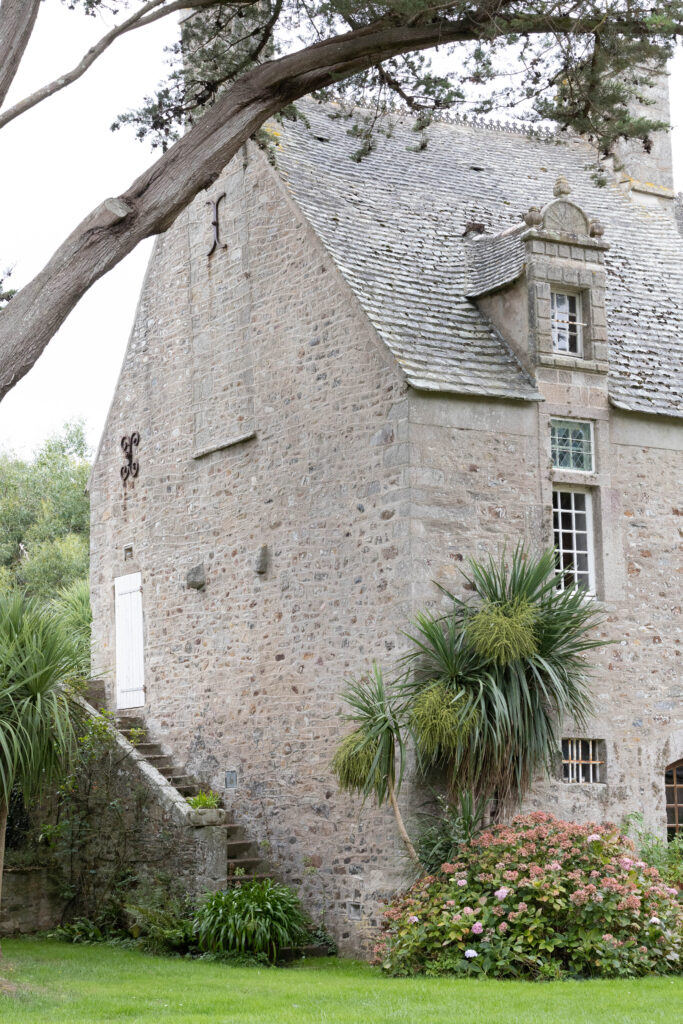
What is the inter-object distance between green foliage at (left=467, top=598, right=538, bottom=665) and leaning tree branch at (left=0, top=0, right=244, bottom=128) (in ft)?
19.1

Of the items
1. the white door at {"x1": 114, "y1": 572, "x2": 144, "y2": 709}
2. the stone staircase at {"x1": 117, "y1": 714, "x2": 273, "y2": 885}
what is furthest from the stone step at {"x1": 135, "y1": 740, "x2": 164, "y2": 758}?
the white door at {"x1": 114, "y1": 572, "x2": 144, "y2": 709}

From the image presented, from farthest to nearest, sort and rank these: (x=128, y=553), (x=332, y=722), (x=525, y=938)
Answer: (x=128, y=553), (x=332, y=722), (x=525, y=938)

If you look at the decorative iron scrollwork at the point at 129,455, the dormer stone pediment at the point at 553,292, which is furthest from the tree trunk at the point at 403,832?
the decorative iron scrollwork at the point at 129,455

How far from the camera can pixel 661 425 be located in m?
14.5

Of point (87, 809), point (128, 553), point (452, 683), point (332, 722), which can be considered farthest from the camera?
point (128, 553)

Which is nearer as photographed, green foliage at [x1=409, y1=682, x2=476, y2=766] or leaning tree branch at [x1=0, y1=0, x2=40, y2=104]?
leaning tree branch at [x1=0, y1=0, x2=40, y2=104]

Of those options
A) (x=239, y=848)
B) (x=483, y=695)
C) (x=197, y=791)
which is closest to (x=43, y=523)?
(x=197, y=791)

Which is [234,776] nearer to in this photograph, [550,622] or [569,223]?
[550,622]

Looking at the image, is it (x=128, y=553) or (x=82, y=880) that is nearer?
(x=82, y=880)

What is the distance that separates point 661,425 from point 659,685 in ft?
9.35

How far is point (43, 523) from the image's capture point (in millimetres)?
32625

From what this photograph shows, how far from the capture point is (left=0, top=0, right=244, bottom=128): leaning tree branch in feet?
31.0

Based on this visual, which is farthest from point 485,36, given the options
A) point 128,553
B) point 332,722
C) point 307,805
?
point 128,553

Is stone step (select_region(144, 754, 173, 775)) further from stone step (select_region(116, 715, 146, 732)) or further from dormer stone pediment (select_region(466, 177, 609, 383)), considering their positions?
dormer stone pediment (select_region(466, 177, 609, 383))
